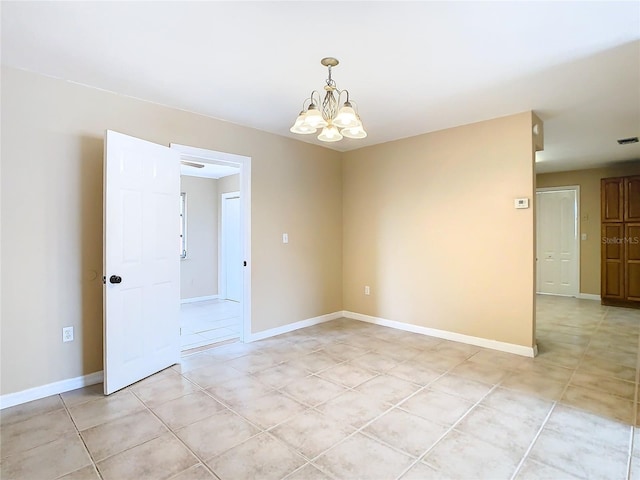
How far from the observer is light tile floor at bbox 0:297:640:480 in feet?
6.23

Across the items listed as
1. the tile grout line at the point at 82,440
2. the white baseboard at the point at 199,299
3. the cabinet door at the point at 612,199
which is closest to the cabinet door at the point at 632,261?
the cabinet door at the point at 612,199

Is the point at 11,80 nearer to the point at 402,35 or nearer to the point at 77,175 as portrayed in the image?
the point at 77,175

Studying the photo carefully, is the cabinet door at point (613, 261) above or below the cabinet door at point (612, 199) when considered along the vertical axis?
below

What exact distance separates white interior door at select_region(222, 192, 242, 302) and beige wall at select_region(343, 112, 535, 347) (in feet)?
8.17

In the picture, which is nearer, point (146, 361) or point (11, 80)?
point (11, 80)

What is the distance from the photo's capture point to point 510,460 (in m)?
1.94

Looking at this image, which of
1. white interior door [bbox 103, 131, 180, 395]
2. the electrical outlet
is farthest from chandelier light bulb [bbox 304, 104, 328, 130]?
the electrical outlet

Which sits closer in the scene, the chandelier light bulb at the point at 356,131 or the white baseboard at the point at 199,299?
the chandelier light bulb at the point at 356,131

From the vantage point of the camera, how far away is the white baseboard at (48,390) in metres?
2.57

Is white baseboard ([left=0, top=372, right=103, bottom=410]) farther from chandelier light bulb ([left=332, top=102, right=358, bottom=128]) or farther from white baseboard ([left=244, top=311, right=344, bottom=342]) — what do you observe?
chandelier light bulb ([left=332, top=102, right=358, bottom=128])

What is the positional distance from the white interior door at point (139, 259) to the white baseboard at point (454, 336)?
2.60 m

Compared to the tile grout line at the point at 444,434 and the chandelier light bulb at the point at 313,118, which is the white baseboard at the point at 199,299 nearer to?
the chandelier light bulb at the point at 313,118

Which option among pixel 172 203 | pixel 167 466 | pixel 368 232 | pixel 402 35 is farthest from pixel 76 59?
pixel 368 232

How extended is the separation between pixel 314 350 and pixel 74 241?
2450 mm
